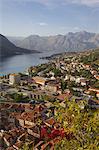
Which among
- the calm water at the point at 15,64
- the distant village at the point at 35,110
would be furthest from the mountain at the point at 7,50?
the distant village at the point at 35,110

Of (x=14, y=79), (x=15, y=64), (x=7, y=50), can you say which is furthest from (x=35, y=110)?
(x=7, y=50)

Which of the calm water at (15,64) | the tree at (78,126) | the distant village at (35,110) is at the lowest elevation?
the calm water at (15,64)

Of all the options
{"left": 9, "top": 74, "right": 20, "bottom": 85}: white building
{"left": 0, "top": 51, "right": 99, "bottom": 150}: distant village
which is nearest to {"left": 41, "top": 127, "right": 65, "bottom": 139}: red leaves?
{"left": 0, "top": 51, "right": 99, "bottom": 150}: distant village

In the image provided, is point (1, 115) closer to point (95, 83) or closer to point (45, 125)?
point (45, 125)

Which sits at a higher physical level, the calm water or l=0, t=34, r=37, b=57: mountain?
l=0, t=34, r=37, b=57: mountain

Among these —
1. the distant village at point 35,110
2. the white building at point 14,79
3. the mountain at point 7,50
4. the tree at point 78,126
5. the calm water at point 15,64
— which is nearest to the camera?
the tree at point 78,126

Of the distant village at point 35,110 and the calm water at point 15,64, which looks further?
the calm water at point 15,64

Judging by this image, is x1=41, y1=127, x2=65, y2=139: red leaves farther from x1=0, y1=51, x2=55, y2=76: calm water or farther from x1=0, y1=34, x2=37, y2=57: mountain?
x1=0, y1=34, x2=37, y2=57: mountain

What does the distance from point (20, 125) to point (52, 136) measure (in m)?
1.45

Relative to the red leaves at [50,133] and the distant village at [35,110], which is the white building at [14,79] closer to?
the distant village at [35,110]

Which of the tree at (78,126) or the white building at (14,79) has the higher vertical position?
the tree at (78,126)

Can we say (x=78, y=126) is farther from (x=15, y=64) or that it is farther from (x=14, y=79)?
(x=15, y=64)

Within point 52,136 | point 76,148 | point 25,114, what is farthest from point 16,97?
point 76,148

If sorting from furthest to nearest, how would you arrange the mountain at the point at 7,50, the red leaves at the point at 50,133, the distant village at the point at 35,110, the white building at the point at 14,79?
the mountain at the point at 7,50 < the white building at the point at 14,79 < the red leaves at the point at 50,133 < the distant village at the point at 35,110
